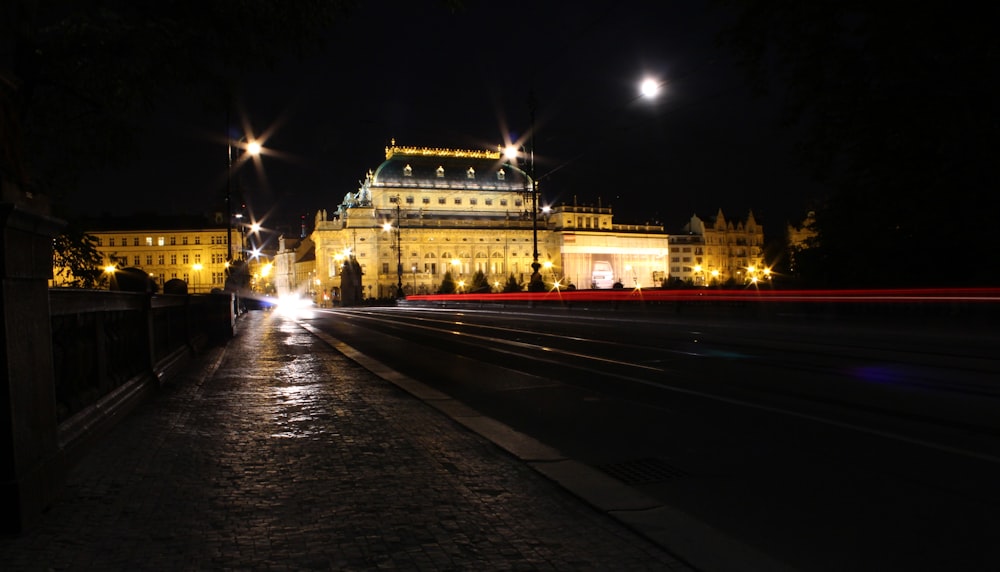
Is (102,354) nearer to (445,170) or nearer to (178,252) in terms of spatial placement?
(178,252)

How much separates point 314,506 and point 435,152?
472 feet

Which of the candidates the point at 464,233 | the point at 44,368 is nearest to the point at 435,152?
the point at 464,233

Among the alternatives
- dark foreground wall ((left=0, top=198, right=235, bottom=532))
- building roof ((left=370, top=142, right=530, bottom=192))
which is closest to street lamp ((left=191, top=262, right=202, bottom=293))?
building roof ((left=370, top=142, right=530, bottom=192))

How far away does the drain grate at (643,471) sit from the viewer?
5.55m

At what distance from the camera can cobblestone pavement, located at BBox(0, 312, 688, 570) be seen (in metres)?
3.73

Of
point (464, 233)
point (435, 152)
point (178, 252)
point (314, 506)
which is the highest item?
point (435, 152)

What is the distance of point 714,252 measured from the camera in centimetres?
Answer: 16125

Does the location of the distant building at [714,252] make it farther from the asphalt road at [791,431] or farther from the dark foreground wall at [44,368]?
the dark foreground wall at [44,368]

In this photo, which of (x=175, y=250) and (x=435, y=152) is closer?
(x=175, y=250)

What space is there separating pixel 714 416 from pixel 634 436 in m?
1.41

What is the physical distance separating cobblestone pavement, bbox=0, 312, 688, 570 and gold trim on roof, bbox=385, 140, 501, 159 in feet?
455

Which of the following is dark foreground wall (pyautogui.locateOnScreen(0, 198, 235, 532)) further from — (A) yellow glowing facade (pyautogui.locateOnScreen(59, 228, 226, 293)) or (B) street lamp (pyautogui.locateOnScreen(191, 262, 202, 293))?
(A) yellow glowing facade (pyautogui.locateOnScreen(59, 228, 226, 293))

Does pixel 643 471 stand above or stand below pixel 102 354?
below

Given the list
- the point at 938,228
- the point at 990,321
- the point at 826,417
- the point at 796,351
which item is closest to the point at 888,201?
the point at 938,228
